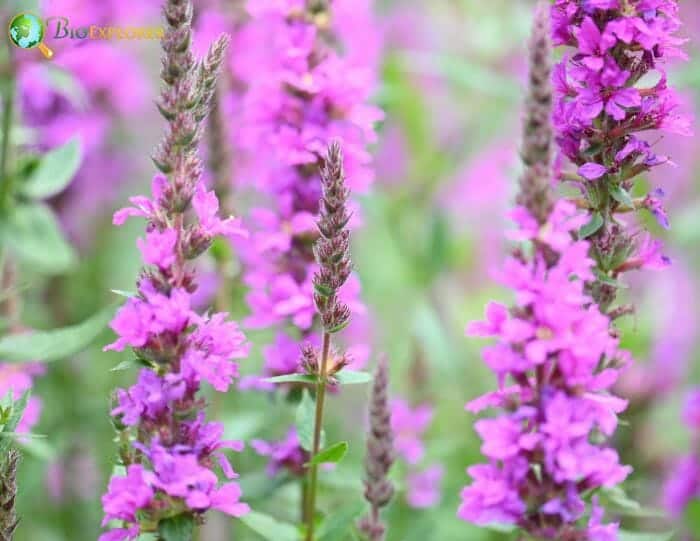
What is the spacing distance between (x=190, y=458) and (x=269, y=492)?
0.71 meters

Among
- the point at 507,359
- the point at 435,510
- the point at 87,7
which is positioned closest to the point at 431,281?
the point at 435,510

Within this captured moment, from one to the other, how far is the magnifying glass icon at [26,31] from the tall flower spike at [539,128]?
1.29m

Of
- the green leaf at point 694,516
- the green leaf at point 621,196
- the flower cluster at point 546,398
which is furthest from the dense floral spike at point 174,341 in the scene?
the green leaf at point 694,516

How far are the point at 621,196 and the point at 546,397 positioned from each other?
0.40 metres

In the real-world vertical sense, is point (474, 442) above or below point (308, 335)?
below

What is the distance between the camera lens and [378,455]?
1.75 m

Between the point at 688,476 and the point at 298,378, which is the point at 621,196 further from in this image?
the point at 688,476

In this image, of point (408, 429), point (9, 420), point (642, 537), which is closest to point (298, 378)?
point (9, 420)

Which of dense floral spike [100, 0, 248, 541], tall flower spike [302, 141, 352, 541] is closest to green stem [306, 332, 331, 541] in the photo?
tall flower spike [302, 141, 352, 541]

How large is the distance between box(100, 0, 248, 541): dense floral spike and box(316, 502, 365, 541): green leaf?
1.14ft

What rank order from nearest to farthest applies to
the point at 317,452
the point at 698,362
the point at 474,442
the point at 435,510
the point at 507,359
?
the point at 507,359
the point at 317,452
the point at 435,510
the point at 474,442
the point at 698,362

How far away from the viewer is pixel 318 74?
217 centimetres

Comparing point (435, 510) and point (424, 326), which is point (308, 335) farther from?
point (424, 326)

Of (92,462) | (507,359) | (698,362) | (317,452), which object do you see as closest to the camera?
(507,359)
